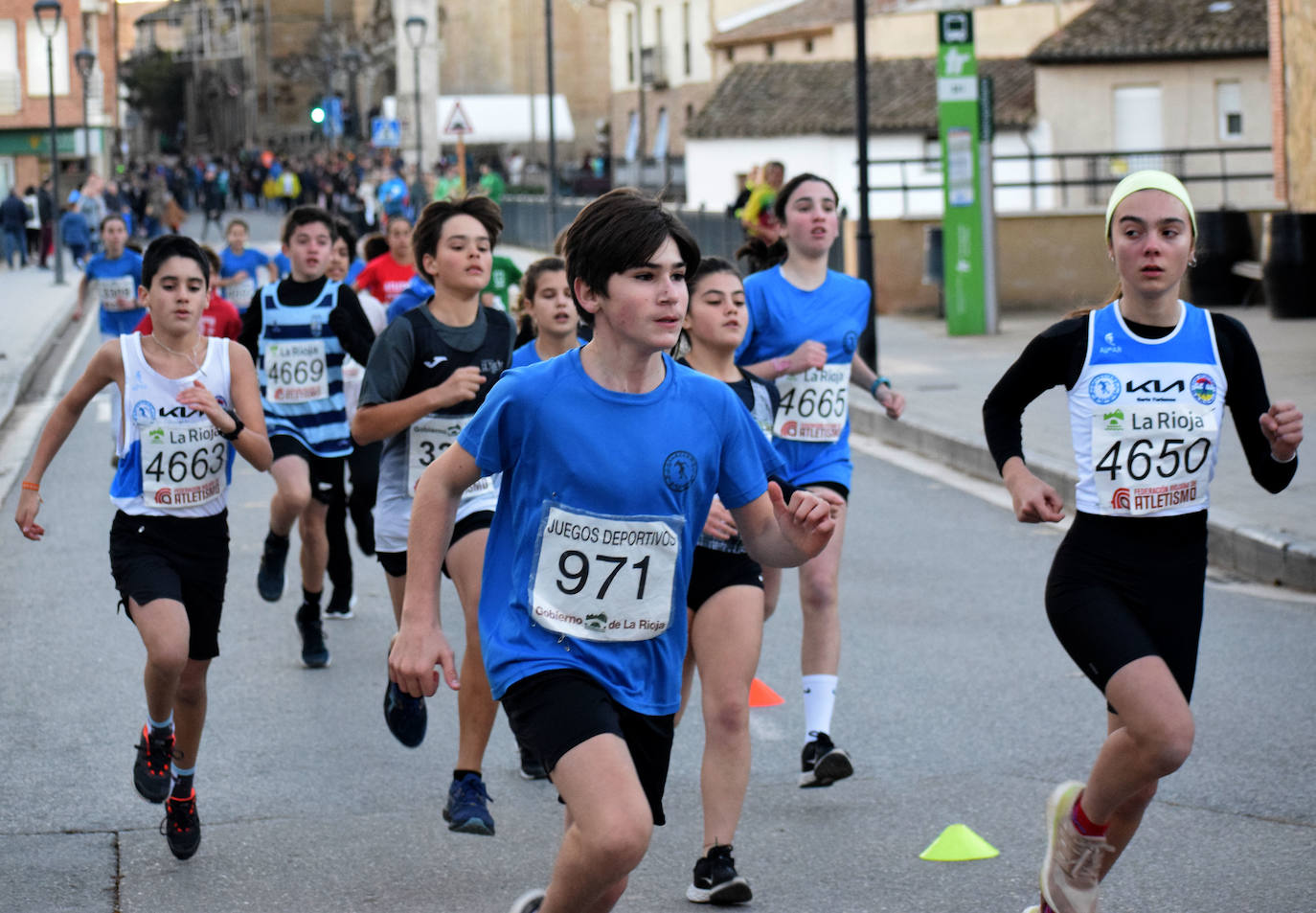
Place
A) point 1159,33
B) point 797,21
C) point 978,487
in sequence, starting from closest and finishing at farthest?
point 978,487
point 1159,33
point 797,21

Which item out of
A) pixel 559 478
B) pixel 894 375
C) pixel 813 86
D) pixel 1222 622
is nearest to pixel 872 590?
pixel 1222 622

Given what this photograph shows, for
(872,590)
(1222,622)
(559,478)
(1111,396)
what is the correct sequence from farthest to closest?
(872,590) < (1222,622) < (1111,396) < (559,478)

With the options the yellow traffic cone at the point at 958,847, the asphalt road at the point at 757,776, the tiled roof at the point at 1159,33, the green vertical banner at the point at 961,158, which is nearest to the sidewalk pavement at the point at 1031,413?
the asphalt road at the point at 757,776

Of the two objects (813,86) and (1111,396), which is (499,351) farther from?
(813,86)

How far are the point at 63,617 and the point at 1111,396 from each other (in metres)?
5.99

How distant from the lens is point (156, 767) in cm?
560

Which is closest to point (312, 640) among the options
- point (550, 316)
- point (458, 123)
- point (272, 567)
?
point (272, 567)

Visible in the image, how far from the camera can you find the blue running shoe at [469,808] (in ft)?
17.5

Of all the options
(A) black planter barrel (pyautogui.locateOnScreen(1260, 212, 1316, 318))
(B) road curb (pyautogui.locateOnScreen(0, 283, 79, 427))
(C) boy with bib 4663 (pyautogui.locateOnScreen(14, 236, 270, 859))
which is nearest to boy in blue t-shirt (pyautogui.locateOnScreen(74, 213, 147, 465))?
(B) road curb (pyautogui.locateOnScreen(0, 283, 79, 427))

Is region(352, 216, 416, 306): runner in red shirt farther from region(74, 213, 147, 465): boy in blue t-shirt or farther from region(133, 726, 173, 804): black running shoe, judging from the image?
region(133, 726, 173, 804): black running shoe

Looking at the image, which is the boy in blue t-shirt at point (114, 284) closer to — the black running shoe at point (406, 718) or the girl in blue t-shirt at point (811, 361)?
the girl in blue t-shirt at point (811, 361)

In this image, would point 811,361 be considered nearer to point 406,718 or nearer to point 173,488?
point 406,718

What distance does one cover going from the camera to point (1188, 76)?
44594 mm

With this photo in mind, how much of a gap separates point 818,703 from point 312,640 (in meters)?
2.69
